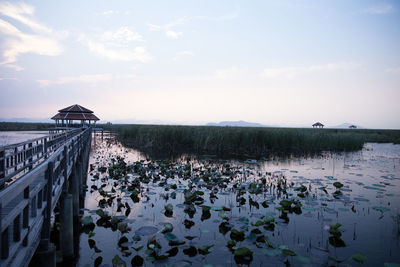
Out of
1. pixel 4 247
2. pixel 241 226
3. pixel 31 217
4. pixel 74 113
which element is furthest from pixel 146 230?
pixel 74 113

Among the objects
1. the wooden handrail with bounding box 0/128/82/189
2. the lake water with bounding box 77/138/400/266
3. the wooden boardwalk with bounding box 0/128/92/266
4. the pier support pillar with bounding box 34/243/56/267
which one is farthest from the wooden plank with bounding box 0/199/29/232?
the wooden handrail with bounding box 0/128/82/189

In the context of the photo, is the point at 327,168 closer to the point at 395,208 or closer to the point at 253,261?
the point at 395,208

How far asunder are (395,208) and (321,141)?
16885mm

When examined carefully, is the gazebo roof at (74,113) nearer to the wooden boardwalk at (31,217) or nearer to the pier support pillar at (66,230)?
the wooden boardwalk at (31,217)

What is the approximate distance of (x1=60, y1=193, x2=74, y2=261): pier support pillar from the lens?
470 cm

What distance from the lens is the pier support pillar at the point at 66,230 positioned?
4.70 m

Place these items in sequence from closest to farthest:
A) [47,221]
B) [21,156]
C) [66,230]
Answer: [47,221] → [66,230] → [21,156]

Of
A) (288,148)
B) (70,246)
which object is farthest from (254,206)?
(288,148)

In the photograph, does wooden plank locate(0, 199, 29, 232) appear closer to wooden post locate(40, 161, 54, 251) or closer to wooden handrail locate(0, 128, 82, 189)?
wooden post locate(40, 161, 54, 251)

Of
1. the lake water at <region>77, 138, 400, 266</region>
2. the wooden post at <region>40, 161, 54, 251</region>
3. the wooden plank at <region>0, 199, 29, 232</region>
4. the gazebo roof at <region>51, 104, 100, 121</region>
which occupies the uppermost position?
the gazebo roof at <region>51, 104, 100, 121</region>

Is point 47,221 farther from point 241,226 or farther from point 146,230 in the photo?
point 241,226

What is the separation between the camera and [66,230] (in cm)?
479

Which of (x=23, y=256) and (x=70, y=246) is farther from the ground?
(x=23, y=256)

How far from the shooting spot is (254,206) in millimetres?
7168
